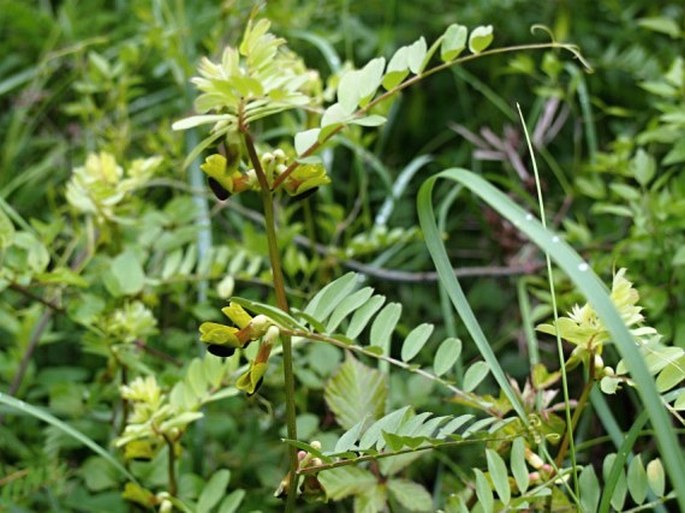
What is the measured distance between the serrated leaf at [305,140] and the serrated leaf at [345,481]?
0.94ft

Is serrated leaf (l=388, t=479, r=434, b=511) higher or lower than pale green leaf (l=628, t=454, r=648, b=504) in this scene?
lower

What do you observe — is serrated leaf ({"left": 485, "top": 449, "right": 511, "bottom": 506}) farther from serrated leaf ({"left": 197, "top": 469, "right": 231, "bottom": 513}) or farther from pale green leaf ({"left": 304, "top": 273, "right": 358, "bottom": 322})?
serrated leaf ({"left": 197, "top": 469, "right": 231, "bottom": 513})

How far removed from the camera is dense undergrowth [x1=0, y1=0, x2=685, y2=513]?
63 centimetres

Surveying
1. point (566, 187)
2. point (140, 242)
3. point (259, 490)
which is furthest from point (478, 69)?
point (259, 490)

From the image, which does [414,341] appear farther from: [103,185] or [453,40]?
[103,185]

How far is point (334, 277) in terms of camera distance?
Result: 1225 millimetres

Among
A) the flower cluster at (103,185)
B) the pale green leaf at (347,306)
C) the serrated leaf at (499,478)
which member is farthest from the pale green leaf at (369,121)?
the flower cluster at (103,185)

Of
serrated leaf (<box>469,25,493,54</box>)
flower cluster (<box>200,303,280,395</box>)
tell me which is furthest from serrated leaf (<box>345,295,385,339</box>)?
serrated leaf (<box>469,25,493,54</box>)

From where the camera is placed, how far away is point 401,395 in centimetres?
102

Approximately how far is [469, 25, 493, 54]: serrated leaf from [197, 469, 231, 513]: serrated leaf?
0.41 meters

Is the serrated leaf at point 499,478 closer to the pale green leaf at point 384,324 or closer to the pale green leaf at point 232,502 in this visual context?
the pale green leaf at point 384,324

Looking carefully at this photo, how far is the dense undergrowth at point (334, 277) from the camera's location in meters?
0.63

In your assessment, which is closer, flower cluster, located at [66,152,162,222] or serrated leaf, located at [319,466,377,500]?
serrated leaf, located at [319,466,377,500]

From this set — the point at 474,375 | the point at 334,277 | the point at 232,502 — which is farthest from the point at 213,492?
the point at 334,277
